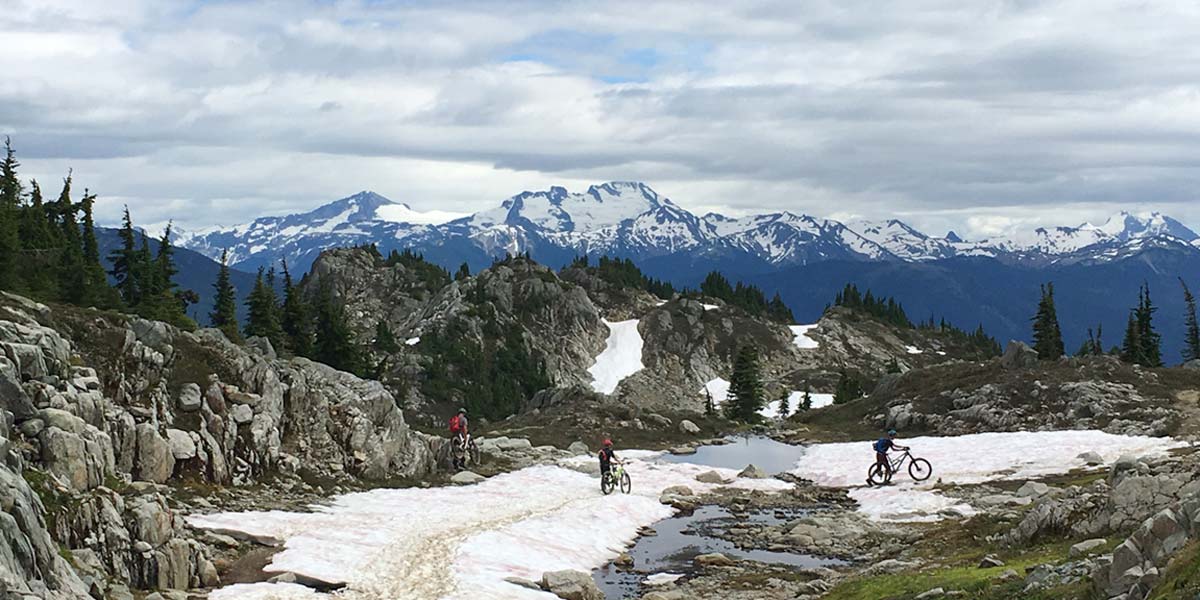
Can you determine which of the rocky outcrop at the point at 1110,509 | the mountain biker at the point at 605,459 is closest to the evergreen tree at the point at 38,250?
the mountain biker at the point at 605,459

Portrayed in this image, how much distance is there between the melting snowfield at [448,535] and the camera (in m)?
34.2

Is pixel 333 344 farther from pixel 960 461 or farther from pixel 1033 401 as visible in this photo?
pixel 1033 401

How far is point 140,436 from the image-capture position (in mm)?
41469

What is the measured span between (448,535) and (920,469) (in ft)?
107

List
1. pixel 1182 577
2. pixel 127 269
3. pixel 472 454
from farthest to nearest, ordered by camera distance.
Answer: pixel 127 269
pixel 472 454
pixel 1182 577

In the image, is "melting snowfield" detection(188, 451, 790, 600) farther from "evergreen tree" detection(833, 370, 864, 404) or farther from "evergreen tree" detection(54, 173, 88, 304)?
"evergreen tree" detection(833, 370, 864, 404)

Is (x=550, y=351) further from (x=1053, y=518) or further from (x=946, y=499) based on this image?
(x=1053, y=518)

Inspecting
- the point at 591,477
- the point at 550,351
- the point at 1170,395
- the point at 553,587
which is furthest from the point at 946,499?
the point at 550,351

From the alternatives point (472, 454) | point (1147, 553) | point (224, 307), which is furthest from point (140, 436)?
point (224, 307)

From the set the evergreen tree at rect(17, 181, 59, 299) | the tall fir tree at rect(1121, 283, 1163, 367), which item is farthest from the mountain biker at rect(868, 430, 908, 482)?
the tall fir tree at rect(1121, 283, 1163, 367)

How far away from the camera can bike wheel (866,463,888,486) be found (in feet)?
202

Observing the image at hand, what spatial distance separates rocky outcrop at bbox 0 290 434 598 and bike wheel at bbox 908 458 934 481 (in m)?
29.6

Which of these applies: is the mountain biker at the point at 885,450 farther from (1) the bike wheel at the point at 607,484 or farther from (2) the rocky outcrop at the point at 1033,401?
(2) the rocky outcrop at the point at 1033,401

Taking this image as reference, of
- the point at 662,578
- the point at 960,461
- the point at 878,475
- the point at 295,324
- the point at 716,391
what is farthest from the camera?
the point at 716,391
